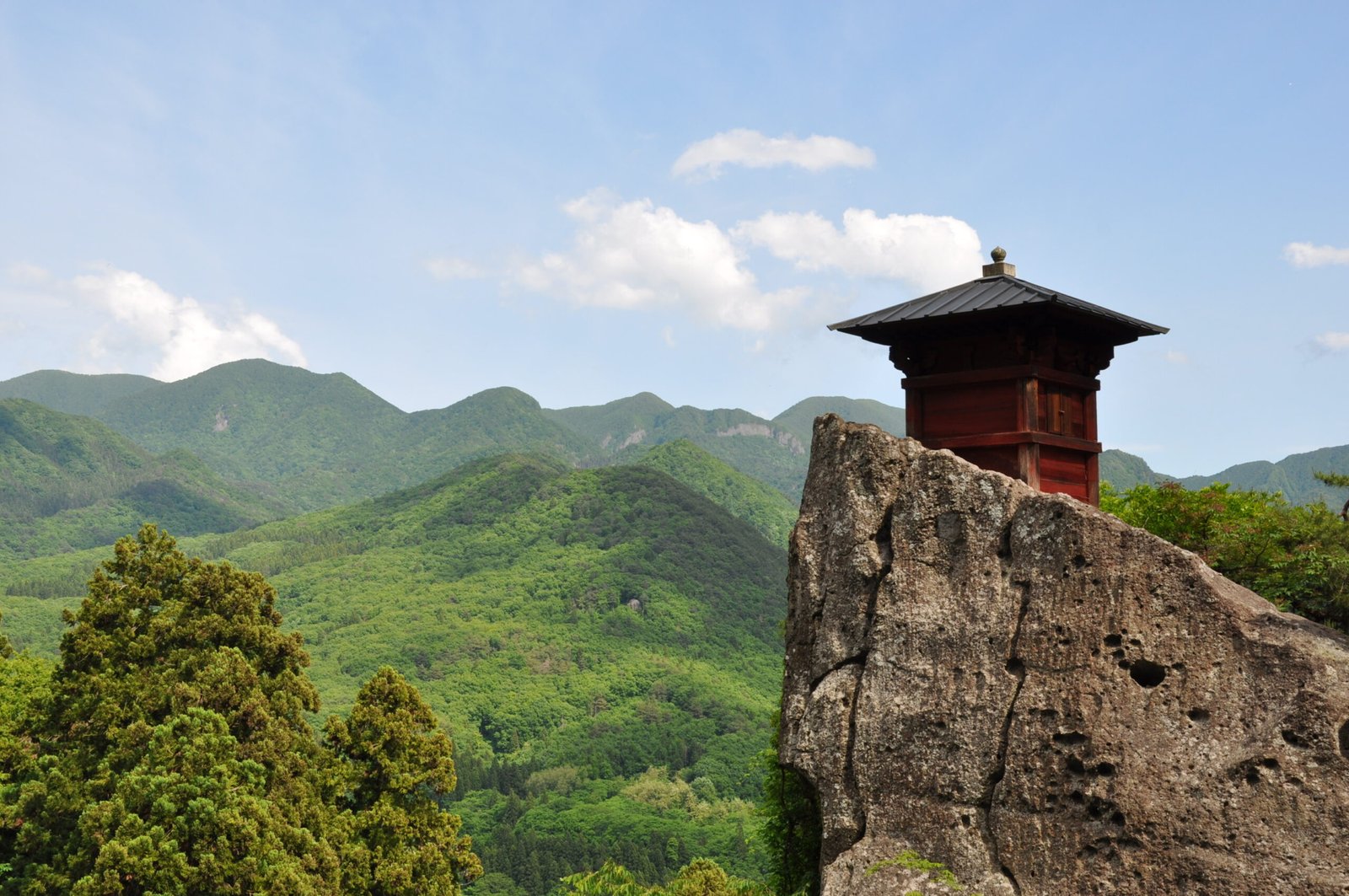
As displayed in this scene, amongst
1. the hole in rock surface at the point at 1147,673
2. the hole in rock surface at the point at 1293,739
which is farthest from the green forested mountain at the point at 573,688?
the hole in rock surface at the point at 1293,739

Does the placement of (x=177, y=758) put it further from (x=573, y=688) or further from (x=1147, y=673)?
(x=573, y=688)

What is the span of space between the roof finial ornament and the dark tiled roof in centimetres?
8

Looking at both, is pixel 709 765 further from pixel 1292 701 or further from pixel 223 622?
pixel 1292 701

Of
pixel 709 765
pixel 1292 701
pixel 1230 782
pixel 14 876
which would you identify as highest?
pixel 1292 701

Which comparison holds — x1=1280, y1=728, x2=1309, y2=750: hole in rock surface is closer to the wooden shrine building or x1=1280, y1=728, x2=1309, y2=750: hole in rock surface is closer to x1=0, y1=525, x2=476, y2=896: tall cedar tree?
the wooden shrine building

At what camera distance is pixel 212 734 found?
83.8 ft

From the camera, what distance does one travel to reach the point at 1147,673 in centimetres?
1109

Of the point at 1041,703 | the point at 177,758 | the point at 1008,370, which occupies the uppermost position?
the point at 1008,370

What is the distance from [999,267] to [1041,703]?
267 inches

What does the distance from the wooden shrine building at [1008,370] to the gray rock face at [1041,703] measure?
169 cm

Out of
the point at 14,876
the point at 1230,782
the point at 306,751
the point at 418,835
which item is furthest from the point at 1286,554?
the point at 14,876

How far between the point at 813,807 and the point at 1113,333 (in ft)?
25.0

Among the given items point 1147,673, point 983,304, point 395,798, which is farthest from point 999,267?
point 395,798

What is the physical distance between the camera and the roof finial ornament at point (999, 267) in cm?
1577
